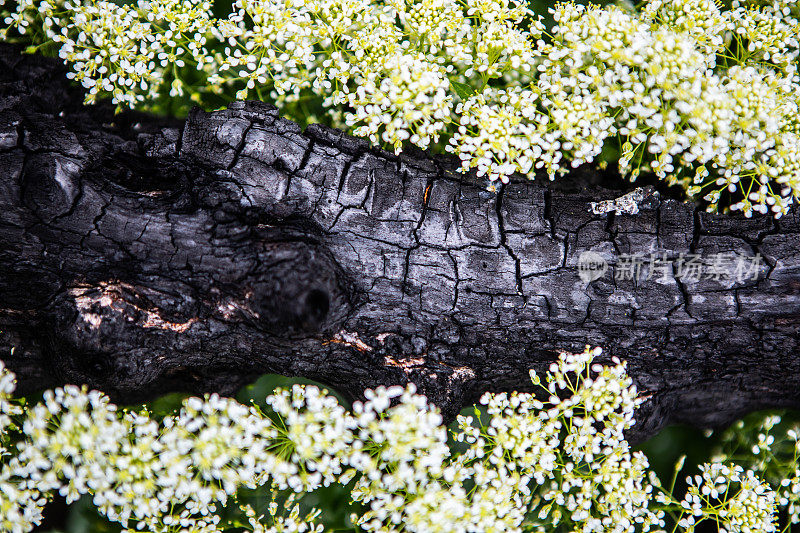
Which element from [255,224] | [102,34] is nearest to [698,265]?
[255,224]

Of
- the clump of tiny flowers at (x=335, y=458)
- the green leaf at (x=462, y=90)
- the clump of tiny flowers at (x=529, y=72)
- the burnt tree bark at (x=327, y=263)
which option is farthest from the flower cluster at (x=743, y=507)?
the green leaf at (x=462, y=90)

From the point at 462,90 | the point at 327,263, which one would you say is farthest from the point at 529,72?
→ the point at 327,263

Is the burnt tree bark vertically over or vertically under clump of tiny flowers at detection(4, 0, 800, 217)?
under

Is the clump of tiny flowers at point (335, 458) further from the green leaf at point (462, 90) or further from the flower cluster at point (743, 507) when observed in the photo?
the green leaf at point (462, 90)

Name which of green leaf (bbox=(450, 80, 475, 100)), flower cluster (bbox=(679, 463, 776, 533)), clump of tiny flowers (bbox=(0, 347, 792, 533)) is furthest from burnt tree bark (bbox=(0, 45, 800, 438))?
flower cluster (bbox=(679, 463, 776, 533))

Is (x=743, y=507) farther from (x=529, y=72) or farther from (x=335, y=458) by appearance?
(x=529, y=72)

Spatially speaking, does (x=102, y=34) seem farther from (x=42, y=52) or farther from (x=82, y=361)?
(x=82, y=361)

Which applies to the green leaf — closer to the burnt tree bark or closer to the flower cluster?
the burnt tree bark
